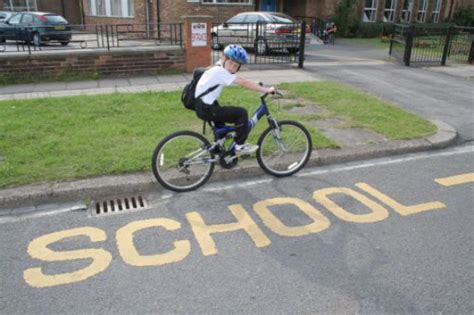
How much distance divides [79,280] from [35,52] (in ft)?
27.6

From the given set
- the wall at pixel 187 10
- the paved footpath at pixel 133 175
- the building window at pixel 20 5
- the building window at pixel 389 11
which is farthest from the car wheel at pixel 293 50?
the building window at pixel 20 5

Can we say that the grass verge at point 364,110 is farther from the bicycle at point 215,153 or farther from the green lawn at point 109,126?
the bicycle at point 215,153

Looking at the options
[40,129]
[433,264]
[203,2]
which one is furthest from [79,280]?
[203,2]

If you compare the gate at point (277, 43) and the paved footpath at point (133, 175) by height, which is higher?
the gate at point (277, 43)

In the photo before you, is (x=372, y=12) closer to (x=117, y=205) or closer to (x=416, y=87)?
(x=416, y=87)

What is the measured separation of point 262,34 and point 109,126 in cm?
892

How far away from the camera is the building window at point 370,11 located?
25.7m

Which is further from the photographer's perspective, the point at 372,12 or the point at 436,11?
the point at 436,11

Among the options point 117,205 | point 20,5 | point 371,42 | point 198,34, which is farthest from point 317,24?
point 117,205

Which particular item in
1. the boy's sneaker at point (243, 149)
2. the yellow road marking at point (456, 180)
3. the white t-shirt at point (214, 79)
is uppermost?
the white t-shirt at point (214, 79)

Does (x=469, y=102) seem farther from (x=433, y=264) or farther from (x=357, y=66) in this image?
(x=433, y=264)

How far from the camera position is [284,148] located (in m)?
4.93

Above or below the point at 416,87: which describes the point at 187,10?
above

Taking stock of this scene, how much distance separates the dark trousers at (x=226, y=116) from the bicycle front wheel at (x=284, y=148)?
13.3 inches
